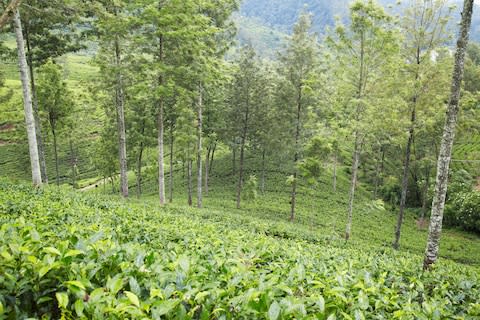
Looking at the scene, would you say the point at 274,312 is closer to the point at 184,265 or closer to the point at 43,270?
the point at 184,265

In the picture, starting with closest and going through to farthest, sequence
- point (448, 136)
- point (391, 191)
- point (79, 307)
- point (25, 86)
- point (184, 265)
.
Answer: point (79, 307), point (184, 265), point (448, 136), point (25, 86), point (391, 191)

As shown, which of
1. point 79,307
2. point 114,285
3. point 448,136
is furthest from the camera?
point 448,136

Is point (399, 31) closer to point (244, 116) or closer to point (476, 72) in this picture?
point (244, 116)

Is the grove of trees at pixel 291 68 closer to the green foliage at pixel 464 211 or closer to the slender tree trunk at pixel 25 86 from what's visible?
the slender tree trunk at pixel 25 86

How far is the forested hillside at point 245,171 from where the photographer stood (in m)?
2.60

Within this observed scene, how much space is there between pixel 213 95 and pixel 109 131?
982 cm

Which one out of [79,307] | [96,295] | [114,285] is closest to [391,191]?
[114,285]

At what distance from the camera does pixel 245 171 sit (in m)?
41.2

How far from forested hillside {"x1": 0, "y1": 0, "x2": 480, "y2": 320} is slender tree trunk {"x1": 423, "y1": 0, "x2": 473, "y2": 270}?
46 mm

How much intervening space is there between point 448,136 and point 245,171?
33157 mm

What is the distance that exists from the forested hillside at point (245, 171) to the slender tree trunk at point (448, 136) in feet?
0.15

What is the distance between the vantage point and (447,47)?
1705 centimetres

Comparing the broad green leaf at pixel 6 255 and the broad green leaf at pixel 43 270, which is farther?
the broad green leaf at pixel 6 255

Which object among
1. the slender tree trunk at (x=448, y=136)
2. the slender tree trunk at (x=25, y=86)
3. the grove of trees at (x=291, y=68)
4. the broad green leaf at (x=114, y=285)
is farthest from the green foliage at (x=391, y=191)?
the broad green leaf at (x=114, y=285)
